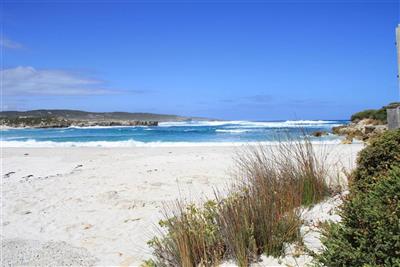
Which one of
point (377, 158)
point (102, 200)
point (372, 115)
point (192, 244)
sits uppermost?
point (372, 115)

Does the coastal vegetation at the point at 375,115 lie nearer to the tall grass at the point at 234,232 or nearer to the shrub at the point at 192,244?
the tall grass at the point at 234,232

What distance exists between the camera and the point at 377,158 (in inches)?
165

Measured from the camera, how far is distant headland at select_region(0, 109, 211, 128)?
244ft

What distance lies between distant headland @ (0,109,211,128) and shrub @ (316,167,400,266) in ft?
235

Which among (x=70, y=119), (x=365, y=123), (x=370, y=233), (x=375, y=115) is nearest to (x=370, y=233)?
(x=370, y=233)

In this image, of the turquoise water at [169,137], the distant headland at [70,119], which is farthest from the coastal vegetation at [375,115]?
the distant headland at [70,119]

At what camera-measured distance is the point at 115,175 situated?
10.5 m

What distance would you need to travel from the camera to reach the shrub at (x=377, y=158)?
404 cm

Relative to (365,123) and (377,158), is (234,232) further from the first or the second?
(365,123)

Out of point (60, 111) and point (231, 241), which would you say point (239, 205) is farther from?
point (60, 111)

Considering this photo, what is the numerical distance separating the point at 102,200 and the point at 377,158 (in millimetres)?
5199

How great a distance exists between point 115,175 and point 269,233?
736 cm

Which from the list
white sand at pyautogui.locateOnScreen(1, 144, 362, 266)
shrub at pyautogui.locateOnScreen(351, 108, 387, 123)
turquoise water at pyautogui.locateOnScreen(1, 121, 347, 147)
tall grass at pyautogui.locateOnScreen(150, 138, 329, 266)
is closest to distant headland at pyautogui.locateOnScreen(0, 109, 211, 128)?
turquoise water at pyautogui.locateOnScreen(1, 121, 347, 147)

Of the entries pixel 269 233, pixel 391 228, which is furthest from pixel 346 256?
pixel 269 233
